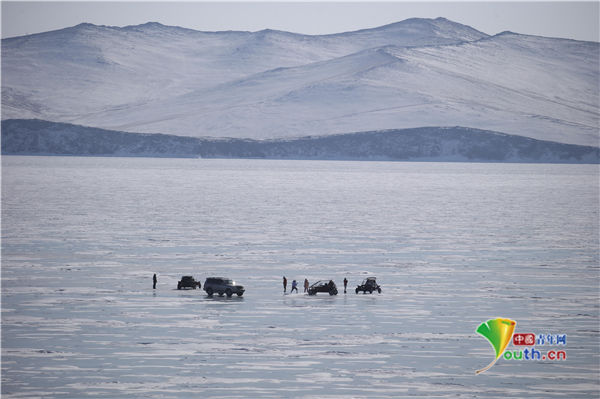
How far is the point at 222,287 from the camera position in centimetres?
5150

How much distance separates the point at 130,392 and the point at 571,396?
14.1 metres

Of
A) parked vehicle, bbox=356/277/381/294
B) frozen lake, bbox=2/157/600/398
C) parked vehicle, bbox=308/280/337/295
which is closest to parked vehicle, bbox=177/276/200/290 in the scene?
frozen lake, bbox=2/157/600/398

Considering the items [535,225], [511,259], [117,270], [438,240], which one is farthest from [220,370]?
[535,225]

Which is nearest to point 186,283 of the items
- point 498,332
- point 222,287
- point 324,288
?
point 222,287

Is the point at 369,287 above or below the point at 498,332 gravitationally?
above

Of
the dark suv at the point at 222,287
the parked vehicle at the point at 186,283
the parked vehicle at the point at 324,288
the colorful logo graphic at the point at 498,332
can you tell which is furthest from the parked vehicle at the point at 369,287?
the colorful logo graphic at the point at 498,332

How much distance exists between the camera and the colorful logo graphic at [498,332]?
40000 mm

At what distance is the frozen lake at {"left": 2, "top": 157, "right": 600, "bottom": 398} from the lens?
34062mm

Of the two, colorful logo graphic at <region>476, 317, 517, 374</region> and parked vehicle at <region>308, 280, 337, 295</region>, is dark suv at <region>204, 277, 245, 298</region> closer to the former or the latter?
parked vehicle at <region>308, 280, 337, 295</region>

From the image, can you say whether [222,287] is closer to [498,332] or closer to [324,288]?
[324,288]

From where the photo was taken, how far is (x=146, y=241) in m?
78.4

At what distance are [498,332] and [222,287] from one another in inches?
601

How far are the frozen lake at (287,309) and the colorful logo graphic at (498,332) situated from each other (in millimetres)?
429

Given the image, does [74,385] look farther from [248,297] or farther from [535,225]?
[535,225]
